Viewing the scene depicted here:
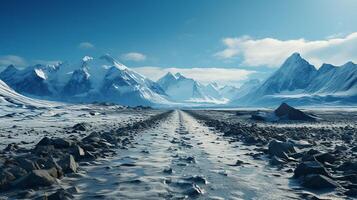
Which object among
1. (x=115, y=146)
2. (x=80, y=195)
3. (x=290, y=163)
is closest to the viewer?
(x=80, y=195)

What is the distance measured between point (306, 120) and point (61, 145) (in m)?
44.5

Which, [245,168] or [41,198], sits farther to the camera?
[245,168]

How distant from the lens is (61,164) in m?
12.9

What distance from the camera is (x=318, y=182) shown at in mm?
11188

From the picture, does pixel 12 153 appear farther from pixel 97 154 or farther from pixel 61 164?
pixel 61 164

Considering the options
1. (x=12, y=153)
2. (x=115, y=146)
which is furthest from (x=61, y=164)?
(x=115, y=146)

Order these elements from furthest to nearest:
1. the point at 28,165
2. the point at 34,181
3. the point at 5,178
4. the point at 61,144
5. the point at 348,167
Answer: the point at 61,144 → the point at 348,167 → the point at 28,165 → the point at 5,178 → the point at 34,181

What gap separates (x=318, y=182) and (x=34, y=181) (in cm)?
742

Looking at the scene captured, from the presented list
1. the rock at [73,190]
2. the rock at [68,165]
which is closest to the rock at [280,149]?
the rock at [68,165]

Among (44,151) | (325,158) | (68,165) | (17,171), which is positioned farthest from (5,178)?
(325,158)

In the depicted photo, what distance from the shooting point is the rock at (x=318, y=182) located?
11.1 metres

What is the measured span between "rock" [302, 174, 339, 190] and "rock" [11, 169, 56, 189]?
22.4 ft

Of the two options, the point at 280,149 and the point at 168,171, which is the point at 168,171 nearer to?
the point at 168,171

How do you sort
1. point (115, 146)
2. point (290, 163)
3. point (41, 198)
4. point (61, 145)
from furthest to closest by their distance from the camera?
point (115, 146) → point (61, 145) → point (290, 163) → point (41, 198)
